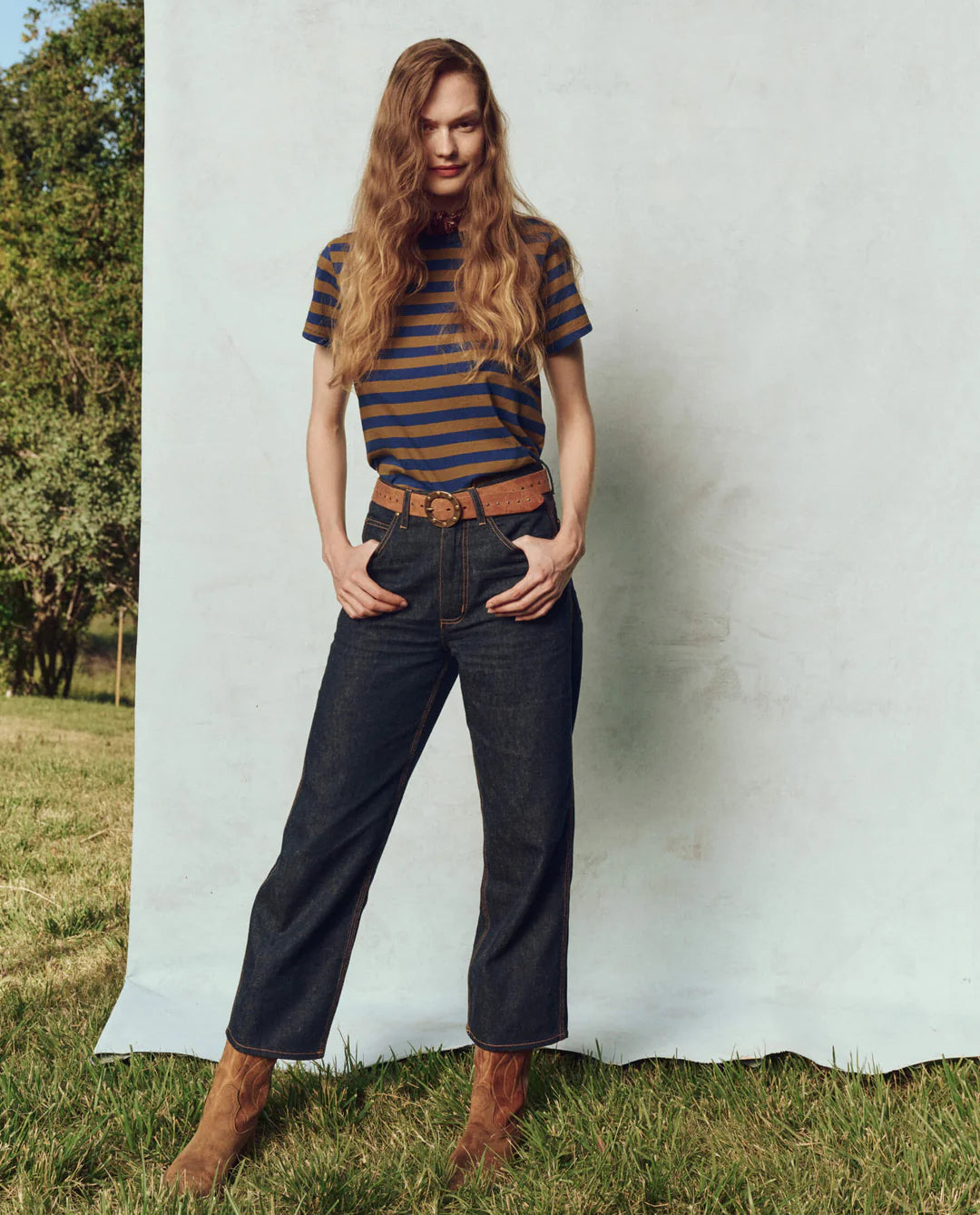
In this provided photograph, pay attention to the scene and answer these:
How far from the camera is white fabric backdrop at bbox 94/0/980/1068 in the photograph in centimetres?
236

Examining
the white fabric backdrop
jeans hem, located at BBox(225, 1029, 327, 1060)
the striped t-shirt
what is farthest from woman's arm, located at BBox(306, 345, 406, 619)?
jeans hem, located at BBox(225, 1029, 327, 1060)

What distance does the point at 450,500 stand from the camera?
5.59 feet

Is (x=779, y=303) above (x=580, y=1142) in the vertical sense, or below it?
above

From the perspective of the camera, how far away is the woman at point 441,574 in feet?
5.53

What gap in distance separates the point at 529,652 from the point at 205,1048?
1.17 meters

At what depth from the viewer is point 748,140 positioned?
2.37 m

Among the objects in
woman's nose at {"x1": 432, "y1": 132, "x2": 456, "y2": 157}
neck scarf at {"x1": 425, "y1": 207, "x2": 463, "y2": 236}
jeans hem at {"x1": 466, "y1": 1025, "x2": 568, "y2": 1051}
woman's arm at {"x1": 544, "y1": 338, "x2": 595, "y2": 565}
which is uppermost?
woman's nose at {"x1": 432, "y1": 132, "x2": 456, "y2": 157}

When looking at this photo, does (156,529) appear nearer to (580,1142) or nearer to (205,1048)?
(205,1048)

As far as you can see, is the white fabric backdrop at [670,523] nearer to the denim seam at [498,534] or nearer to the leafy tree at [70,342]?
the denim seam at [498,534]

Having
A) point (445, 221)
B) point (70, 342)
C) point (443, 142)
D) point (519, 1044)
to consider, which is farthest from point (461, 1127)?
point (70, 342)

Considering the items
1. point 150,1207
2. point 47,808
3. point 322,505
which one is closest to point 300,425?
point 322,505

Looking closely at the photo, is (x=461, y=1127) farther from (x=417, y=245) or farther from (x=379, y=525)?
(x=417, y=245)

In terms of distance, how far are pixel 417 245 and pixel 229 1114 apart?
55.9 inches

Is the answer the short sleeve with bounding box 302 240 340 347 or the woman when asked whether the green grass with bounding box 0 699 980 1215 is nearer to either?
the woman
